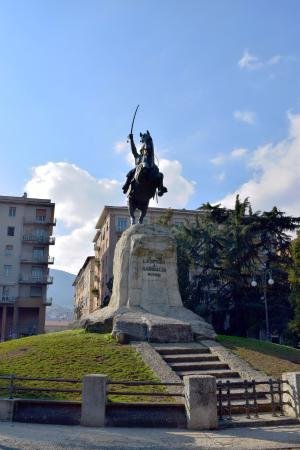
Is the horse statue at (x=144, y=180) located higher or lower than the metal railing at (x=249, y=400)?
higher

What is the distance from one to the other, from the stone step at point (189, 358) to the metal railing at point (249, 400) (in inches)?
111

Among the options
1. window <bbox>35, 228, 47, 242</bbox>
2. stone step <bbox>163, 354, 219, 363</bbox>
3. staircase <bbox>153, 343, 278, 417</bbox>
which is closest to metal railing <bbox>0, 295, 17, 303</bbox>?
window <bbox>35, 228, 47, 242</bbox>

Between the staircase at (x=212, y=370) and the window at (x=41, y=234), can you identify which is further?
the window at (x=41, y=234)

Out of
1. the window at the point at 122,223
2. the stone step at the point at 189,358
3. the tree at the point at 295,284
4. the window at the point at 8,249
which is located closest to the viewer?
the stone step at the point at 189,358

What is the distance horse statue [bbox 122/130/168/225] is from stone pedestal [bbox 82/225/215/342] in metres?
1.72

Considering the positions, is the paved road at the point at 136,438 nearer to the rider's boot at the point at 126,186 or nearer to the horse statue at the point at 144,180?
the horse statue at the point at 144,180

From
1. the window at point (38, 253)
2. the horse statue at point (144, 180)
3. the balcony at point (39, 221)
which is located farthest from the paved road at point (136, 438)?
the balcony at point (39, 221)

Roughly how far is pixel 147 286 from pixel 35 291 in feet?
146

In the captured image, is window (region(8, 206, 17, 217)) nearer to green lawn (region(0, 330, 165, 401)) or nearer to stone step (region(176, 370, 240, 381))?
green lawn (region(0, 330, 165, 401))

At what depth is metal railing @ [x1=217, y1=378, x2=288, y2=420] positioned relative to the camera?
11703mm

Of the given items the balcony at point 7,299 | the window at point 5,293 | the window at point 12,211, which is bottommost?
the balcony at point 7,299

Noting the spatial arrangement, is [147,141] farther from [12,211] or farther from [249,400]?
[12,211]

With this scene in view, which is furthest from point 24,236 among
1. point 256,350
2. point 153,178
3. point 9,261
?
point 256,350

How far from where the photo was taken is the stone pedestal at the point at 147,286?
19.2 m
